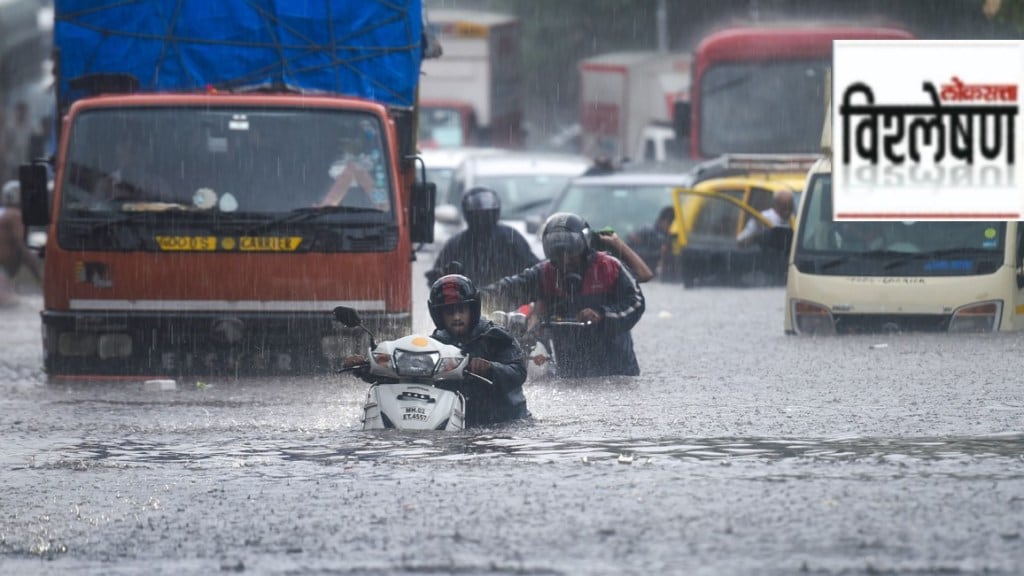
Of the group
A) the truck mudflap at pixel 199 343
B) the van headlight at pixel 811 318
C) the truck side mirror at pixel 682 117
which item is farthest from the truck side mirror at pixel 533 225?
the truck mudflap at pixel 199 343

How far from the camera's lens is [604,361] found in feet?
45.6

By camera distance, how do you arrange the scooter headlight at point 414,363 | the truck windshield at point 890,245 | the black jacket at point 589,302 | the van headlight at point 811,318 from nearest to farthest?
the scooter headlight at point 414,363, the black jacket at point 589,302, the truck windshield at point 890,245, the van headlight at point 811,318

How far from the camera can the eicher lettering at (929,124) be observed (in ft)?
60.5

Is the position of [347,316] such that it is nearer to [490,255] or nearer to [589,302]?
[589,302]

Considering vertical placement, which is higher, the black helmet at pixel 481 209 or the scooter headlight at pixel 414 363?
the black helmet at pixel 481 209

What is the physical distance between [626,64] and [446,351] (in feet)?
110

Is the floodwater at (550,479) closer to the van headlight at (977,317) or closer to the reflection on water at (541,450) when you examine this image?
the reflection on water at (541,450)

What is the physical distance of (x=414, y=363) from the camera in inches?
414

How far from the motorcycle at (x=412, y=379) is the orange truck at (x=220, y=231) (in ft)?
12.1

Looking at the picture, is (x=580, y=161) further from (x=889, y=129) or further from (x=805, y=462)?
(x=805, y=462)

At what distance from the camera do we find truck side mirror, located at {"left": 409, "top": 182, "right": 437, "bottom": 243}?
48.9 ft

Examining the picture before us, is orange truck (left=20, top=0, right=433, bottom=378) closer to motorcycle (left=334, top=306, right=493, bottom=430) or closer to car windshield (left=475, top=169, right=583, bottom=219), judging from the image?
motorcycle (left=334, top=306, right=493, bottom=430)

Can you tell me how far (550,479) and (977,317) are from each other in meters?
9.12

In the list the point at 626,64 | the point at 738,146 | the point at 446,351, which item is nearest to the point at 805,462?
the point at 446,351
